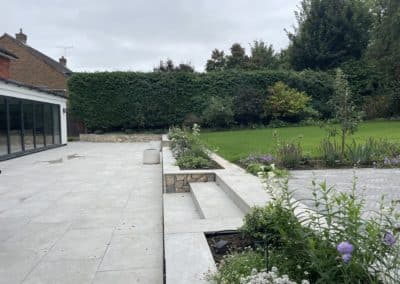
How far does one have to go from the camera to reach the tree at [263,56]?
101 ft

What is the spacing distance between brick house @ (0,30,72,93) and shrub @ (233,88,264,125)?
12.9 meters

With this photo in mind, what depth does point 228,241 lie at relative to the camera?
297cm

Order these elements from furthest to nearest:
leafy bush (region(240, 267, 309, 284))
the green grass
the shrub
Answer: the shrub < the green grass < leafy bush (region(240, 267, 309, 284))

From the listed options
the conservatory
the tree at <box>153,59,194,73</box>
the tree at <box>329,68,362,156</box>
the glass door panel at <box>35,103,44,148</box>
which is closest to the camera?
the tree at <box>329,68,362,156</box>

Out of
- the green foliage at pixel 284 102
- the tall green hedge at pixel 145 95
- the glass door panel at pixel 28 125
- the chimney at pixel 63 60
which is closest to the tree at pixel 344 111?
the glass door panel at pixel 28 125

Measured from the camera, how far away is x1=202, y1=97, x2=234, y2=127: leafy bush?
18500 millimetres

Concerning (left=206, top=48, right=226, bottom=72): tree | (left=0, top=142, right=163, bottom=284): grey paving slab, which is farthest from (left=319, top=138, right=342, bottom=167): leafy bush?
(left=206, top=48, right=226, bottom=72): tree

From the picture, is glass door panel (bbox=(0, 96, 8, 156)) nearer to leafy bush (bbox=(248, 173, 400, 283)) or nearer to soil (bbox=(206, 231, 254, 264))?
soil (bbox=(206, 231, 254, 264))

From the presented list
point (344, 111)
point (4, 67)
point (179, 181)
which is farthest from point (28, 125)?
point (344, 111)

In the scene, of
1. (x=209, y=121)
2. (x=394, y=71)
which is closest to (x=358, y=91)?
(x=394, y=71)

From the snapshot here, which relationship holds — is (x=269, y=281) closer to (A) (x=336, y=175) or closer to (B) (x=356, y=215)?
(B) (x=356, y=215)

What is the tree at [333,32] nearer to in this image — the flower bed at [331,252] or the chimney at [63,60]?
the chimney at [63,60]

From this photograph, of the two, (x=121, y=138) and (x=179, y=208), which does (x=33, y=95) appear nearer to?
(x=121, y=138)

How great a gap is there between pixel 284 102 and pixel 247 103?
2123 mm
